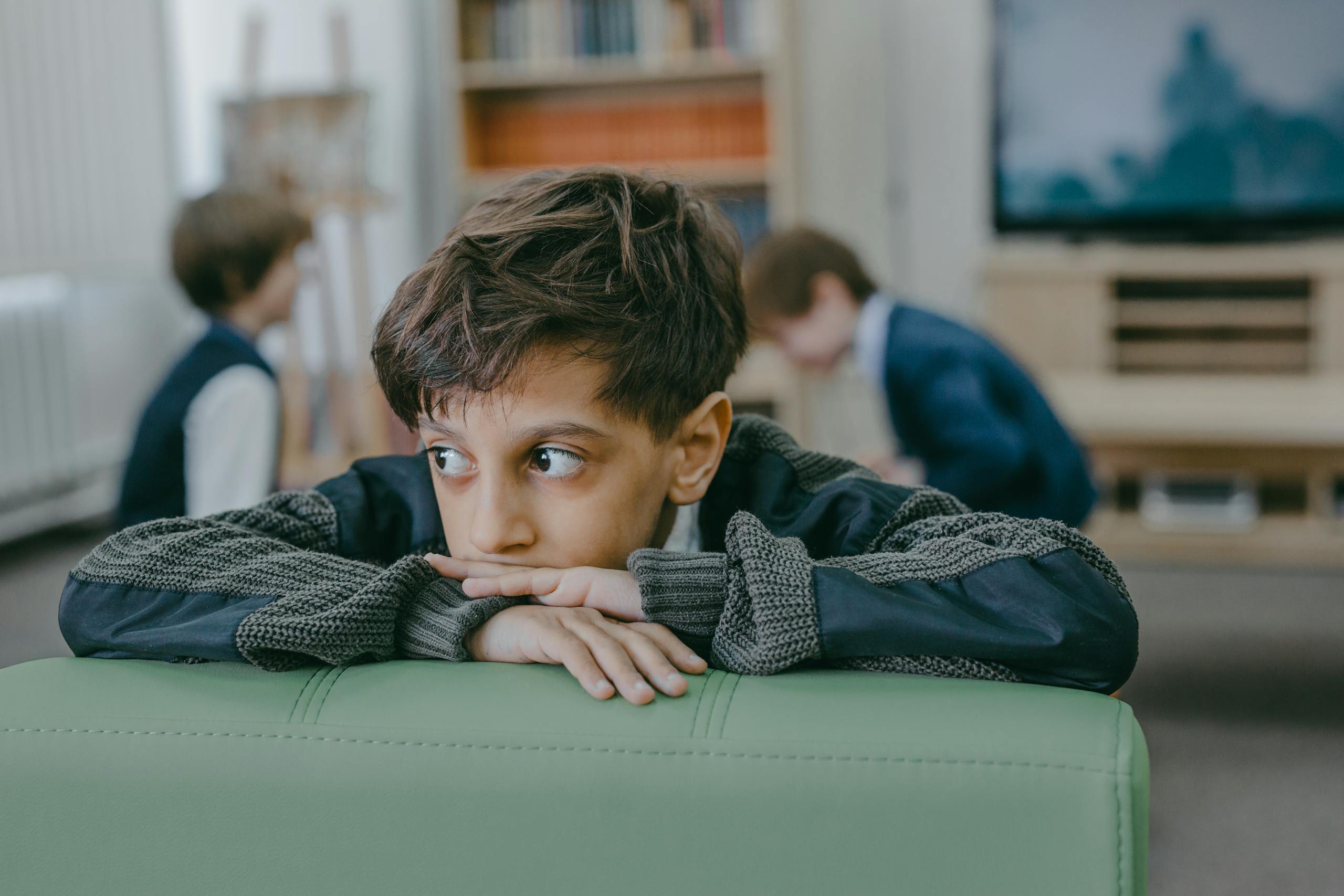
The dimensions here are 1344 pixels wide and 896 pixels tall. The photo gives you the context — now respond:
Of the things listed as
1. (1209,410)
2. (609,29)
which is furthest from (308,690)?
(609,29)

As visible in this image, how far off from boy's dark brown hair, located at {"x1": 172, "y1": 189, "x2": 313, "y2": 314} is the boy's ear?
1475 millimetres

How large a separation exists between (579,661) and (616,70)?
348 centimetres

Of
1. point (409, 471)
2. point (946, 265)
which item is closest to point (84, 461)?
point (946, 265)

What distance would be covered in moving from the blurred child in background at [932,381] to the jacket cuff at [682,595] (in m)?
1.32

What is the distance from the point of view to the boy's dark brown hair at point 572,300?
2.62ft

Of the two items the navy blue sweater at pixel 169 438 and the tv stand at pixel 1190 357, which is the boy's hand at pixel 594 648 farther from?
the tv stand at pixel 1190 357

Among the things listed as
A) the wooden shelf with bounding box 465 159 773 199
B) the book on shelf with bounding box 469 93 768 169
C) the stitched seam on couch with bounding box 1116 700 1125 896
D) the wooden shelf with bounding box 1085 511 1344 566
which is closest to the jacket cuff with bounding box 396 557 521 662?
the stitched seam on couch with bounding box 1116 700 1125 896

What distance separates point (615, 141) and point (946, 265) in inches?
45.5

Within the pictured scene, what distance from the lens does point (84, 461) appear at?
3807 millimetres

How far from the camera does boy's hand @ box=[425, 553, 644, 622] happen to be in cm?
76

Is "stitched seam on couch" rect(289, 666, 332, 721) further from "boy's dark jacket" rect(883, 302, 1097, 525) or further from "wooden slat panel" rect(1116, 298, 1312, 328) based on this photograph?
"wooden slat panel" rect(1116, 298, 1312, 328)

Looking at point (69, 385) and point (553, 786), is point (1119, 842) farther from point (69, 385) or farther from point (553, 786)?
point (69, 385)

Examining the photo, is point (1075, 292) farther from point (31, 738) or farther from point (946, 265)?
point (31, 738)

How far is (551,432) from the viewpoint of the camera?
808 millimetres
